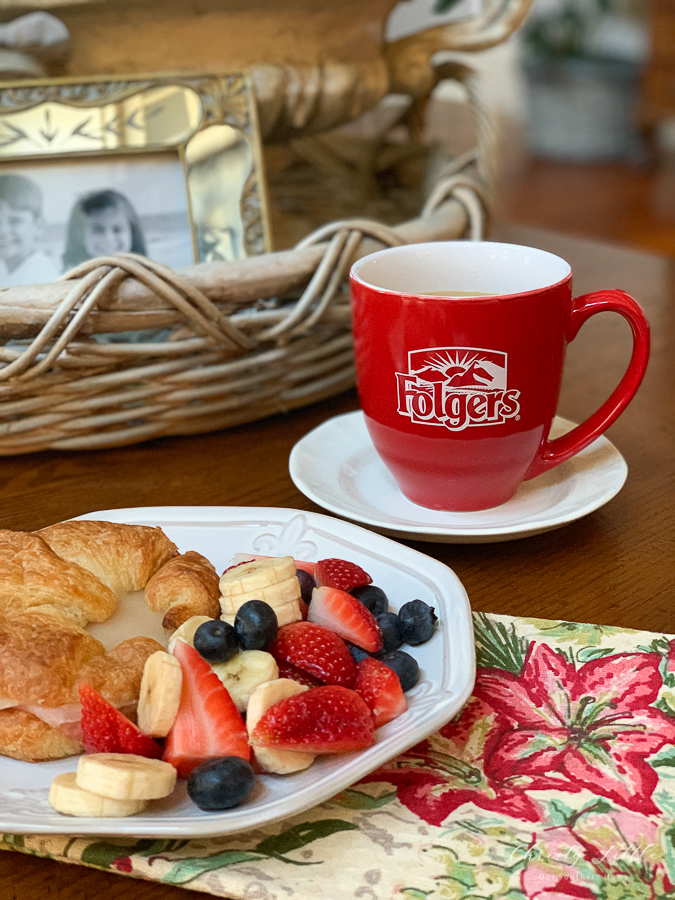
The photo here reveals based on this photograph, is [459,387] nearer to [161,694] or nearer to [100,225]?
[161,694]

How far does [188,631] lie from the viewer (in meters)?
0.52

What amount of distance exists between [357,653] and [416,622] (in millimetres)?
37

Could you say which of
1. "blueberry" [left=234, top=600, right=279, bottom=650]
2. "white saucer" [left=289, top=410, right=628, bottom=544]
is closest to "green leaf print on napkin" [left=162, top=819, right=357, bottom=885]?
"blueberry" [left=234, top=600, right=279, bottom=650]

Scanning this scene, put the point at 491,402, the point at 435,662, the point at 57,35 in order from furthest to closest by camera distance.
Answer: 1. the point at 57,35
2. the point at 491,402
3. the point at 435,662

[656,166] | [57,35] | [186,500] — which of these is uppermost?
[57,35]

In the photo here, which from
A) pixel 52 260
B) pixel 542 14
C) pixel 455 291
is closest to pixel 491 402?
pixel 455 291

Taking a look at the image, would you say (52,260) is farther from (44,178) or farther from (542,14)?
(542,14)

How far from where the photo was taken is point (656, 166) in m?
4.28

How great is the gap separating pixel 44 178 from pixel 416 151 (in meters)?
0.48

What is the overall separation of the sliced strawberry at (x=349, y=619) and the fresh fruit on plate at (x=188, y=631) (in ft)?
0.21

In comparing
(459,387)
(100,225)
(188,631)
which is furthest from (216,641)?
(100,225)

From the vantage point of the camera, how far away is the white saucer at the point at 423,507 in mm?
664

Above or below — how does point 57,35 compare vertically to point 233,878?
above

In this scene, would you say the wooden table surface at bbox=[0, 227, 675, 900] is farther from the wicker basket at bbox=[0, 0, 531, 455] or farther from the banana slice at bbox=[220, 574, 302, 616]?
the banana slice at bbox=[220, 574, 302, 616]
